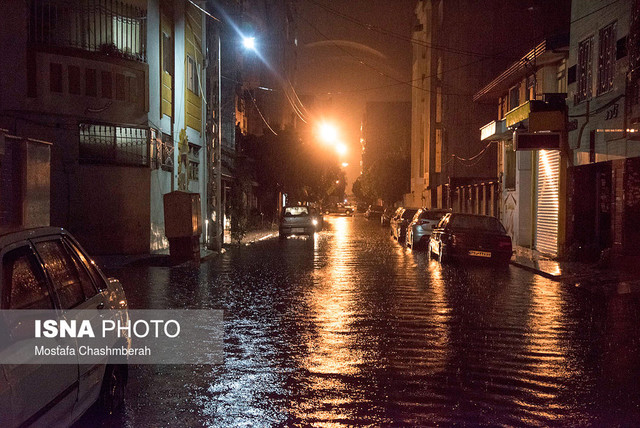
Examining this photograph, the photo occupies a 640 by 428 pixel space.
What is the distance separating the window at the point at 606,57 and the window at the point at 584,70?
0.82 m

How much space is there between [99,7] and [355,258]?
11.4 meters

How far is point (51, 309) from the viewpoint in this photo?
420 centimetres

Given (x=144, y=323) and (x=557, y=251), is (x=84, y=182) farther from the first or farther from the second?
(x=557, y=251)

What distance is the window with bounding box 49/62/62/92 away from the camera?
834 inches

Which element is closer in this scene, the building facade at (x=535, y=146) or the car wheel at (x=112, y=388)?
the car wheel at (x=112, y=388)

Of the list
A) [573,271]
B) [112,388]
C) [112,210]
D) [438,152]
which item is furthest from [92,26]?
[438,152]

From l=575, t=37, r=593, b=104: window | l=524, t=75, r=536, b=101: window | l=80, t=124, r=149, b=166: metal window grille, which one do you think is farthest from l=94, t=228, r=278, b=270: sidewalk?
l=524, t=75, r=536, b=101: window

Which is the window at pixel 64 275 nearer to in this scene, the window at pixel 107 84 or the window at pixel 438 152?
the window at pixel 107 84

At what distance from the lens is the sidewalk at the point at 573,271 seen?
16609 mm

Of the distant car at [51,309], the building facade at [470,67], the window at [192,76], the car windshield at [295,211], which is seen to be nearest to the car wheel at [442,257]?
the window at [192,76]

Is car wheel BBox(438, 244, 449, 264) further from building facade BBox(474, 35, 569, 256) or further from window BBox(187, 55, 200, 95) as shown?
window BBox(187, 55, 200, 95)

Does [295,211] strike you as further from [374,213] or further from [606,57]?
[374,213]

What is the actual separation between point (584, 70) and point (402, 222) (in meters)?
12.5

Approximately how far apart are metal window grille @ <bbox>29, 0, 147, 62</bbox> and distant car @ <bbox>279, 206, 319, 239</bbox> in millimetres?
14388
